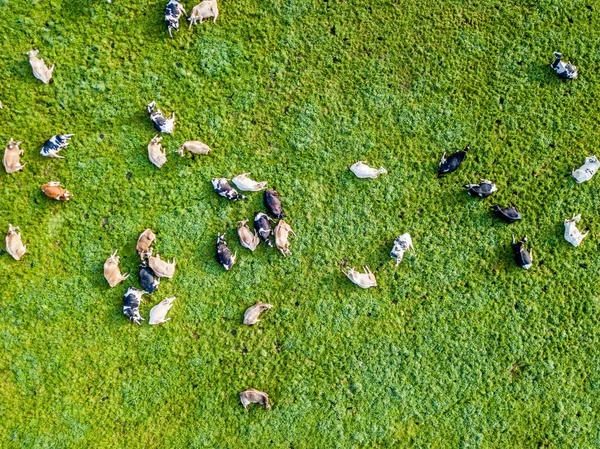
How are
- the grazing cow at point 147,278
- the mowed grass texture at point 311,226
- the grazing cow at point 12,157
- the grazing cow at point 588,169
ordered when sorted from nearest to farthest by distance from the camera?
the grazing cow at point 12,157, the grazing cow at point 147,278, the mowed grass texture at point 311,226, the grazing cow at point 588,169

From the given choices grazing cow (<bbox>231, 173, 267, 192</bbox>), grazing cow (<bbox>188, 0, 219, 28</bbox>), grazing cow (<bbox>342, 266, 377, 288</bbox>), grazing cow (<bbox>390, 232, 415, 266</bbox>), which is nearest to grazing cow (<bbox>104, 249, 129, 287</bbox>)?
grazing cow (<bbox>231, 173, 267, 192</bbox>)

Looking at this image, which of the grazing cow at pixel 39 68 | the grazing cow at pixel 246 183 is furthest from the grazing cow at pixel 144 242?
the grazing cow at pixel 39 68

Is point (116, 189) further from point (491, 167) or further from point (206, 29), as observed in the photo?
point (491, 167)

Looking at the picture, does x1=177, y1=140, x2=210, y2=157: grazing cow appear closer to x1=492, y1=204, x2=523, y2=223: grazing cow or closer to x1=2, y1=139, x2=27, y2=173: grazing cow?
x1=2, y1=139, x2=27, y2=173: grazing cow

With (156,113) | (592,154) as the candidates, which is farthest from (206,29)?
(592,154)

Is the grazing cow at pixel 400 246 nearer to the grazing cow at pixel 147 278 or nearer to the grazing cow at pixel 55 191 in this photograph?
the grazing cow at pixel 147 278

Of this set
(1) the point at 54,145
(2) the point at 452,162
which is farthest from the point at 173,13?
(2) the point at 452,162
